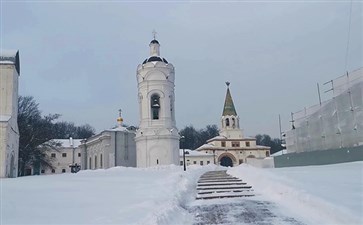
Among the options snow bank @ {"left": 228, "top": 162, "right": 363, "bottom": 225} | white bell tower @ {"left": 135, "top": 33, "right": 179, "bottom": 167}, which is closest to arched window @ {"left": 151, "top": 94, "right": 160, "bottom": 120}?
white bell tower @ {"left": 135, "top": 33, "right": 179, "bottom": 167}

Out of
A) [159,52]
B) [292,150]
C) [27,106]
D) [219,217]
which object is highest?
[159,52]

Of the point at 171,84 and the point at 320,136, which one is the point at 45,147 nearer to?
the point at 171,84

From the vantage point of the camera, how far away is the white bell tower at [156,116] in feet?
127

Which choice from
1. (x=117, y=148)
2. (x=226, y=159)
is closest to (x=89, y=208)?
(x=117, y=148)

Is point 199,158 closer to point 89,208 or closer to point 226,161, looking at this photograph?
point 226,161

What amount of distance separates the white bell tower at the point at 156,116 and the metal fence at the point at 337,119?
45.4 ft

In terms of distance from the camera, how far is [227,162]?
8069cm

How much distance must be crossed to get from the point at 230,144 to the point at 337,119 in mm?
53012

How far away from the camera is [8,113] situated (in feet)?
77.9

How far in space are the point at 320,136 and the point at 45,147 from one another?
3306cm

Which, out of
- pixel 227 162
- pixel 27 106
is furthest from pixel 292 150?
pixel 227 162

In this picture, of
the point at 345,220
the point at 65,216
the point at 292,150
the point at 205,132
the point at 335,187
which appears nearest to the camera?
the point at 345,220

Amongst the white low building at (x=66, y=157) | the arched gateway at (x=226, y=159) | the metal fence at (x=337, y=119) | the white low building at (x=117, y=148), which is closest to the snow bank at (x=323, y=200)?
the metal fence at (x=337, y=119)

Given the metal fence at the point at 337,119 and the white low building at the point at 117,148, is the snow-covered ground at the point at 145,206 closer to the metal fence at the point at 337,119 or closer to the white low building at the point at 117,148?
the metal fence at the point at 337,119
